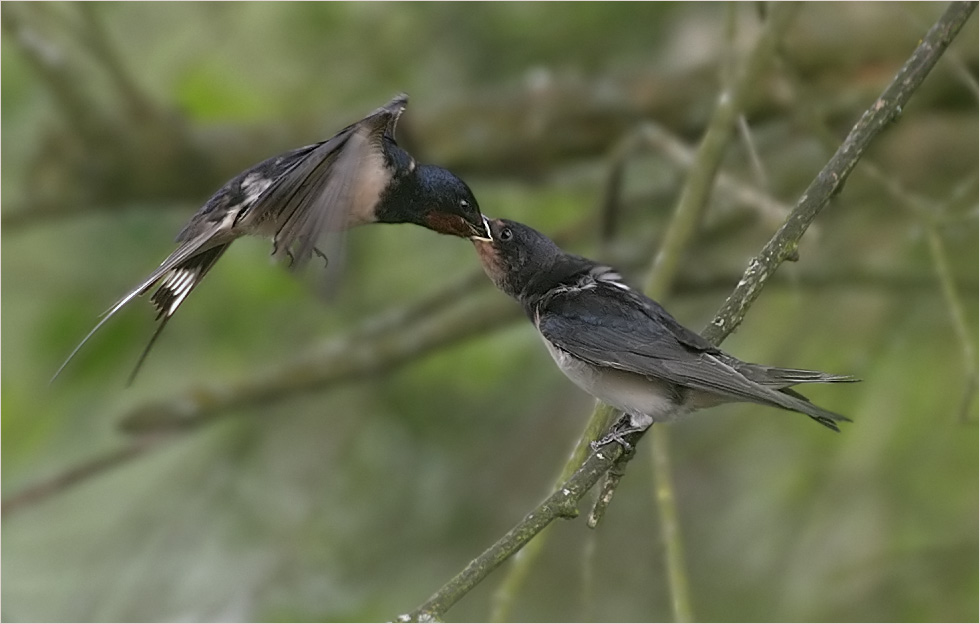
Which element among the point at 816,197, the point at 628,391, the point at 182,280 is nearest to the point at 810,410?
the point at 816,197

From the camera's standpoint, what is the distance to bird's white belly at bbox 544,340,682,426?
3619 millimetres

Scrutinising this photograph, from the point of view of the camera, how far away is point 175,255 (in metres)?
3.44

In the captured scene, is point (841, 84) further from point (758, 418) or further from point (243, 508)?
point (243, 508)

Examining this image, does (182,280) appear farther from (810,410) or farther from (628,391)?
(810,410)

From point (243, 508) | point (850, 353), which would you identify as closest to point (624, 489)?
point (850, 353)

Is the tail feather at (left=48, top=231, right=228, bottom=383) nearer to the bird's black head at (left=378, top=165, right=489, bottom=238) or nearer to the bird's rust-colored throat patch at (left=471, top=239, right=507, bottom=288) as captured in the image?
the bird's black head at (left=378, top=165, right=489, bottom=238)

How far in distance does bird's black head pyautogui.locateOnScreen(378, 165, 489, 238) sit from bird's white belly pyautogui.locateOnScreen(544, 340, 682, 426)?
2.41 feet

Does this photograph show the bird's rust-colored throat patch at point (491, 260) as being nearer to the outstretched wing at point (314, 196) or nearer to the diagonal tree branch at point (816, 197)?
the outstretched wing at point (314, 196)

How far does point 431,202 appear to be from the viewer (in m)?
4.09

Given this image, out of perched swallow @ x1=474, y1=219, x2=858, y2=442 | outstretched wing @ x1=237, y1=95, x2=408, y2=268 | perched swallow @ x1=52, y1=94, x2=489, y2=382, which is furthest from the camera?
perched swallow @ x1=474, y1=219, x2=858, y2=442

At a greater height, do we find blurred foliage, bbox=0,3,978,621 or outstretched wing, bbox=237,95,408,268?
blurred foliage, bbox=0,3,978,621

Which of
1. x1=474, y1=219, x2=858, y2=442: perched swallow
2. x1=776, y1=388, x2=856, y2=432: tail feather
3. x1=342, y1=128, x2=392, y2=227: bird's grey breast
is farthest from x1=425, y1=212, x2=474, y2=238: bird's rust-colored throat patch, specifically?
x1=776, y1=388, x2=856, y2=432: tail feather

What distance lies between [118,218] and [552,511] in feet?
15.0

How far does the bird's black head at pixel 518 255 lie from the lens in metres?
4.32
